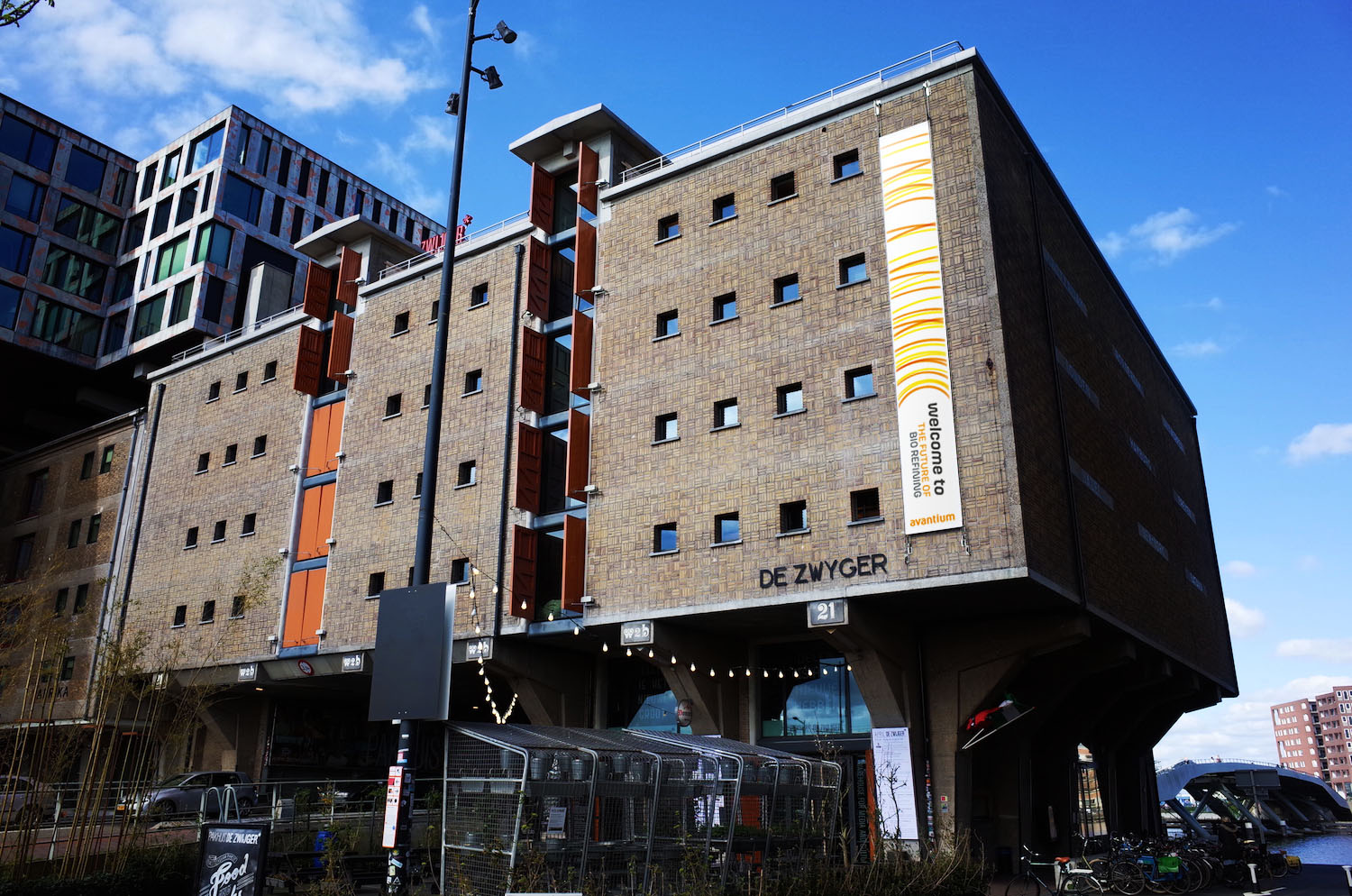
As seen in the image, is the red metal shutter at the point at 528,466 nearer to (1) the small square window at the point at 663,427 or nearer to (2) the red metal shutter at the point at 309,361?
(1) the small square window at the point at 663,427

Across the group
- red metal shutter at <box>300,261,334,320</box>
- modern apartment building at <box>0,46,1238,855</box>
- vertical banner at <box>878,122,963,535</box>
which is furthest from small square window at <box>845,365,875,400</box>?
red metal shutter at <box>300,261,334,320</box>

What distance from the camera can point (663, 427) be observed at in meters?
28.0

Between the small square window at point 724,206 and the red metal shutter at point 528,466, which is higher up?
the small square window at point 724,206

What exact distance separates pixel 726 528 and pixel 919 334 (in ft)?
21.5

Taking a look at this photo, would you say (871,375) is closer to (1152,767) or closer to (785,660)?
(785,660)

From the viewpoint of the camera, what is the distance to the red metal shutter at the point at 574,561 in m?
27.9

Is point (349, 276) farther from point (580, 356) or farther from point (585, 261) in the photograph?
point (580, 356)

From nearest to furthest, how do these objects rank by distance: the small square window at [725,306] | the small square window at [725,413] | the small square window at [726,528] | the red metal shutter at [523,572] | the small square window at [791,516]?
the small square window at [791,516], the small square window at [726,528], the small square window at [725,413], the small square window at [725,306], the red metal shutter at [523,572]

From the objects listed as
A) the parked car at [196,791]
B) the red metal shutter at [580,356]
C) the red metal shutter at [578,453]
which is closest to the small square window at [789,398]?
the red metal shutter at [578,453]

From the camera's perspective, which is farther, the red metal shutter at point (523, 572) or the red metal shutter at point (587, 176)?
the red metal shutter at point (587, 176)

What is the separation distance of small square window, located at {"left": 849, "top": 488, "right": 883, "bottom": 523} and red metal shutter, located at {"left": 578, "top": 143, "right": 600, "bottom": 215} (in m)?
13.5

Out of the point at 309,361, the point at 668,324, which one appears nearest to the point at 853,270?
the point at 668,324

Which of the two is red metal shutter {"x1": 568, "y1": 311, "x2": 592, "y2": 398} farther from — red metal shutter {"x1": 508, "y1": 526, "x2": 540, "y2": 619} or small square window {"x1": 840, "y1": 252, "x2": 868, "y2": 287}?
small square window {"x1": 840, "y1": 252, "x2": 868, "y2": 287}

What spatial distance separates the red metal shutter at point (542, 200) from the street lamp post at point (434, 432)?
14696 mm
